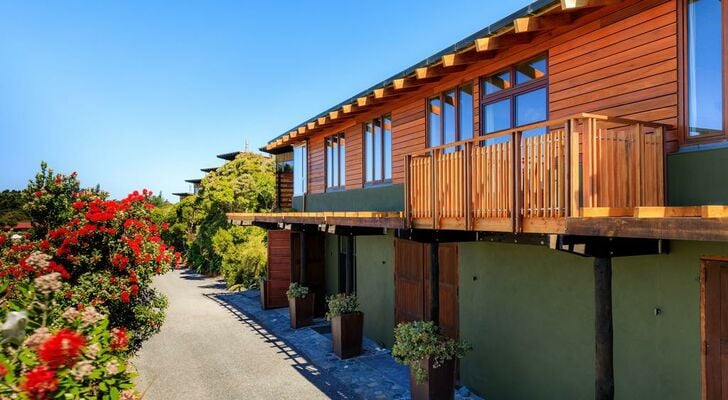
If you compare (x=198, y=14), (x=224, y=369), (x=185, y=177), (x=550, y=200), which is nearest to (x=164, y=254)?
(x=224, y=369)

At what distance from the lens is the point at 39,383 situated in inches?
130

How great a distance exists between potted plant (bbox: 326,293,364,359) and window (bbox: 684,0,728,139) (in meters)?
8.36

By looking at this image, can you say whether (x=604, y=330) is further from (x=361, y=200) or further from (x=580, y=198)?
(x=361, y=200)

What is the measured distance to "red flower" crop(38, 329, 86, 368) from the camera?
3.37 metres

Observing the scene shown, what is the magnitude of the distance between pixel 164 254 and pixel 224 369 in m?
3.36

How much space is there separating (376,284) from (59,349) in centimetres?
1047

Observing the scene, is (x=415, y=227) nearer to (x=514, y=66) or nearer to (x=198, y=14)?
(x=514, y=66)

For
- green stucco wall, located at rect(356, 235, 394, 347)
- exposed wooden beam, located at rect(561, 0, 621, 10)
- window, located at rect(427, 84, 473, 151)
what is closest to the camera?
exposed wooden beam, located at rect(561, 0, 621, 10)

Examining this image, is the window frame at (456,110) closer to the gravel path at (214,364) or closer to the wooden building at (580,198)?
the wooden building at (580,198)

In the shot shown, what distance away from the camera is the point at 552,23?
23.2 feet

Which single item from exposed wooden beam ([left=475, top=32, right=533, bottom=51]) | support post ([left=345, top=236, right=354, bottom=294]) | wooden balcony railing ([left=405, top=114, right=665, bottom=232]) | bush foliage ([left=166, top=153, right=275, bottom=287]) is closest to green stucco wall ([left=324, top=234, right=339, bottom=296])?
support post ([left=345, top=236, right=354, bottom=294])

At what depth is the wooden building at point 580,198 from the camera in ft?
17.3

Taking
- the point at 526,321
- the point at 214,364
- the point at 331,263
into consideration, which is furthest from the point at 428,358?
the point at 331,263

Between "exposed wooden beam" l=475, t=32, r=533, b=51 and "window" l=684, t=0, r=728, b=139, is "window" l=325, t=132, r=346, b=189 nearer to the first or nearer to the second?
"exposed wooden beam" l=475, t=32, r=533, b=51
